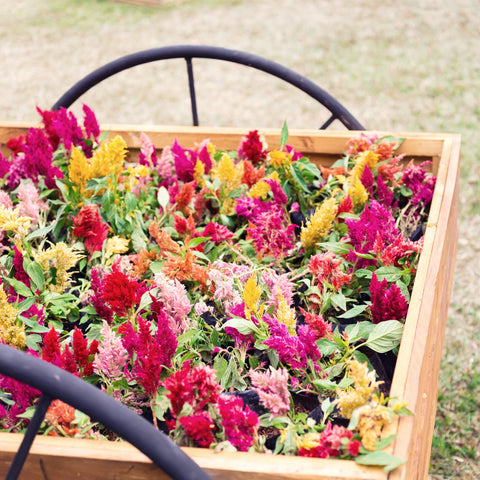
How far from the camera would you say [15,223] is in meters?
1.48

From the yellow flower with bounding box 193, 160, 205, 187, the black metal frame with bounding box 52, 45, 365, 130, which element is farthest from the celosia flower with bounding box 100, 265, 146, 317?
the black metal frame with bounding box 52, 45, 365, 130

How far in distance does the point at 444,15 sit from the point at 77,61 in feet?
12.2

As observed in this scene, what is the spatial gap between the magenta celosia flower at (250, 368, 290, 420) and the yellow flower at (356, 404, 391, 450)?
0.15 meters

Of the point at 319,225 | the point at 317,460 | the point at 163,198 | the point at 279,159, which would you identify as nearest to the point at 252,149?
the point at 279,159

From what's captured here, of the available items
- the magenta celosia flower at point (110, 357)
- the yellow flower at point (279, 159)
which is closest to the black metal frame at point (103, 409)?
the magenta celosia flower at point (110, 357)

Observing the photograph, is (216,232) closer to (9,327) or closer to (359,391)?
(9,327)

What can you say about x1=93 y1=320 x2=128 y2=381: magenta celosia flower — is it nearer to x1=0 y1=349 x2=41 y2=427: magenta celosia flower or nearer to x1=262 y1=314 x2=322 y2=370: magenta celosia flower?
x1=0 y1=349 x2=41 y2=427: magenta celosia flower

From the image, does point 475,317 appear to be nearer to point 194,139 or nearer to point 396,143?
point 396,143

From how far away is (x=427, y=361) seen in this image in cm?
127

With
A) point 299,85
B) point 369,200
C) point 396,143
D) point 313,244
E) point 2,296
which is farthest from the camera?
point 299,85

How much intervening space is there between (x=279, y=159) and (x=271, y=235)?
278 mm

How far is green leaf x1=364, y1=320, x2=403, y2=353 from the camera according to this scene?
1237 millimetres

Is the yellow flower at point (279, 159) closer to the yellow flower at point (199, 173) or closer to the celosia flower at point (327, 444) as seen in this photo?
the yellow flower at point (199, 173)

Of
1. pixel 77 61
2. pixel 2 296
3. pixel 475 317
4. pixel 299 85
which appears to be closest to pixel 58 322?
pixel 2 296
